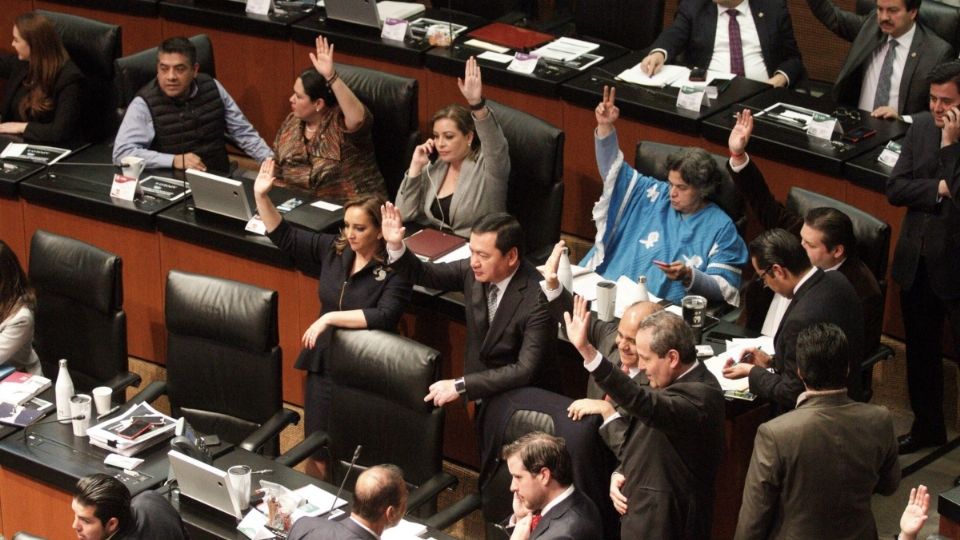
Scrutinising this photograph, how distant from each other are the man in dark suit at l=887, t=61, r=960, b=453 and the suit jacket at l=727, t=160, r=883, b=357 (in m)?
0.26

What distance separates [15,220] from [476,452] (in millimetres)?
2375

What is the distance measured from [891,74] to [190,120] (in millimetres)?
3045

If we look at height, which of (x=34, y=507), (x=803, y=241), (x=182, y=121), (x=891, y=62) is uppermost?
(x=891, y=62)

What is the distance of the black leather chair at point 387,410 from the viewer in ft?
15.4

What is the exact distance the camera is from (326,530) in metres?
3.93

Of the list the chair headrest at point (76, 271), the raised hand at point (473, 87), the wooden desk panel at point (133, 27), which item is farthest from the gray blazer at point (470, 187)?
the wooden desk panel at point (133, 27)

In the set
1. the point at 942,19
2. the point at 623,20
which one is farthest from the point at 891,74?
the point at 623,20

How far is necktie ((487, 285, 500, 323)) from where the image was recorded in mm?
4926

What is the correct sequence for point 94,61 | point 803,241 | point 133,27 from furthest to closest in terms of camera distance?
1. point 133,27
2. point 94,61
3. point 803,241

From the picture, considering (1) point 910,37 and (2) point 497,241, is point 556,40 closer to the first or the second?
(1) point 910,37

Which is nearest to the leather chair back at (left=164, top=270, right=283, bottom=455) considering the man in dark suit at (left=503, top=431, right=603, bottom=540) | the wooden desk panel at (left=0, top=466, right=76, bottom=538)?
the wooden desk panel at (left=0, top=466, right=76, bottom=538)

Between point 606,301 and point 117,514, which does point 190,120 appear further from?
point 117,514

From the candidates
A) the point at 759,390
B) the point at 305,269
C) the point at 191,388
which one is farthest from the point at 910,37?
the point at 191,388

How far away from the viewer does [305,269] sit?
221 inches
